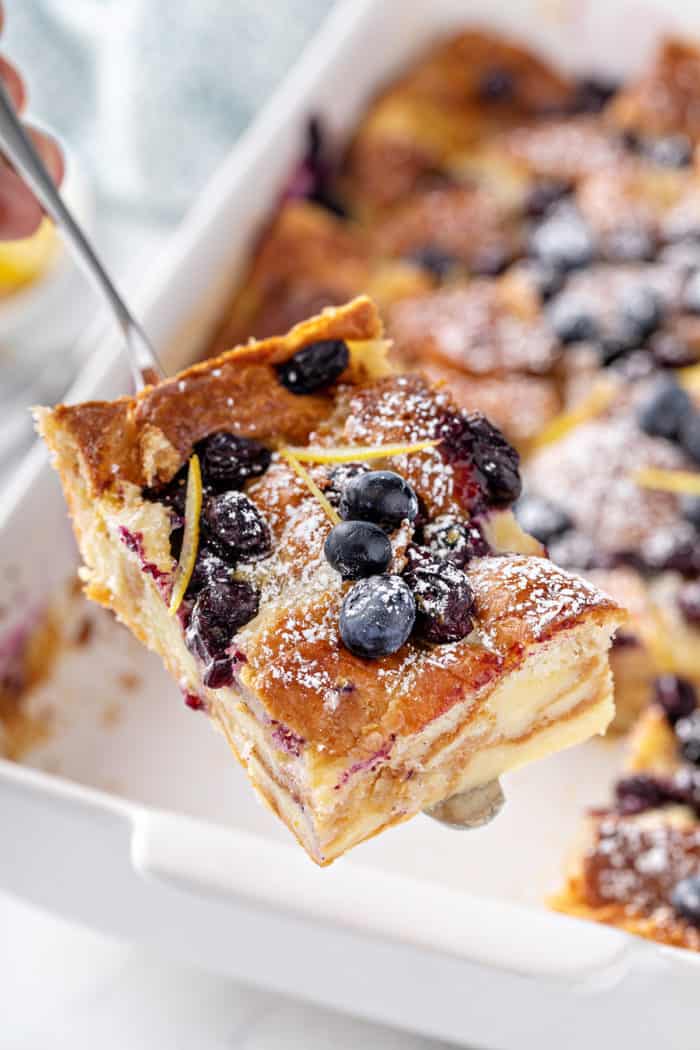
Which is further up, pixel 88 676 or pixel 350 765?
pixel 350 765

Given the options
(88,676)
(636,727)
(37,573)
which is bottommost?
(636,727)

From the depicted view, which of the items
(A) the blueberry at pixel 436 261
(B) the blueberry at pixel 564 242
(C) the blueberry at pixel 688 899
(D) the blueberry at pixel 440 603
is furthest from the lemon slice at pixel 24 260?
(C) the blueberry at pixel 688 899

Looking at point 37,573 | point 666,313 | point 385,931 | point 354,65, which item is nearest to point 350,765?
point 385,931

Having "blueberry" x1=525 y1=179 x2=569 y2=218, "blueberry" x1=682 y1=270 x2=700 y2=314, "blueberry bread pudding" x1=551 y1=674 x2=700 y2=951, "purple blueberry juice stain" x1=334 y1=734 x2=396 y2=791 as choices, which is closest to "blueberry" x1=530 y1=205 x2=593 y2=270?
"blueberry" x1=525 y1=179 x2=569 y2=218

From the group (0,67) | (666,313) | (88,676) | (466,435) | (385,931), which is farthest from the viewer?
(666,313)

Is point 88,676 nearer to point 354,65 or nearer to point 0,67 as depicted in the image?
point 0,67

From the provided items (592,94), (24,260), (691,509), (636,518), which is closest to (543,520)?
(636,518)

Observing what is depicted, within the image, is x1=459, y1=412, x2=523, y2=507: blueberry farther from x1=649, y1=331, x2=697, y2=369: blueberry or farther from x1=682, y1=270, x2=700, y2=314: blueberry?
x1=682, y1=270, x2=700, y2=314: blueberry
